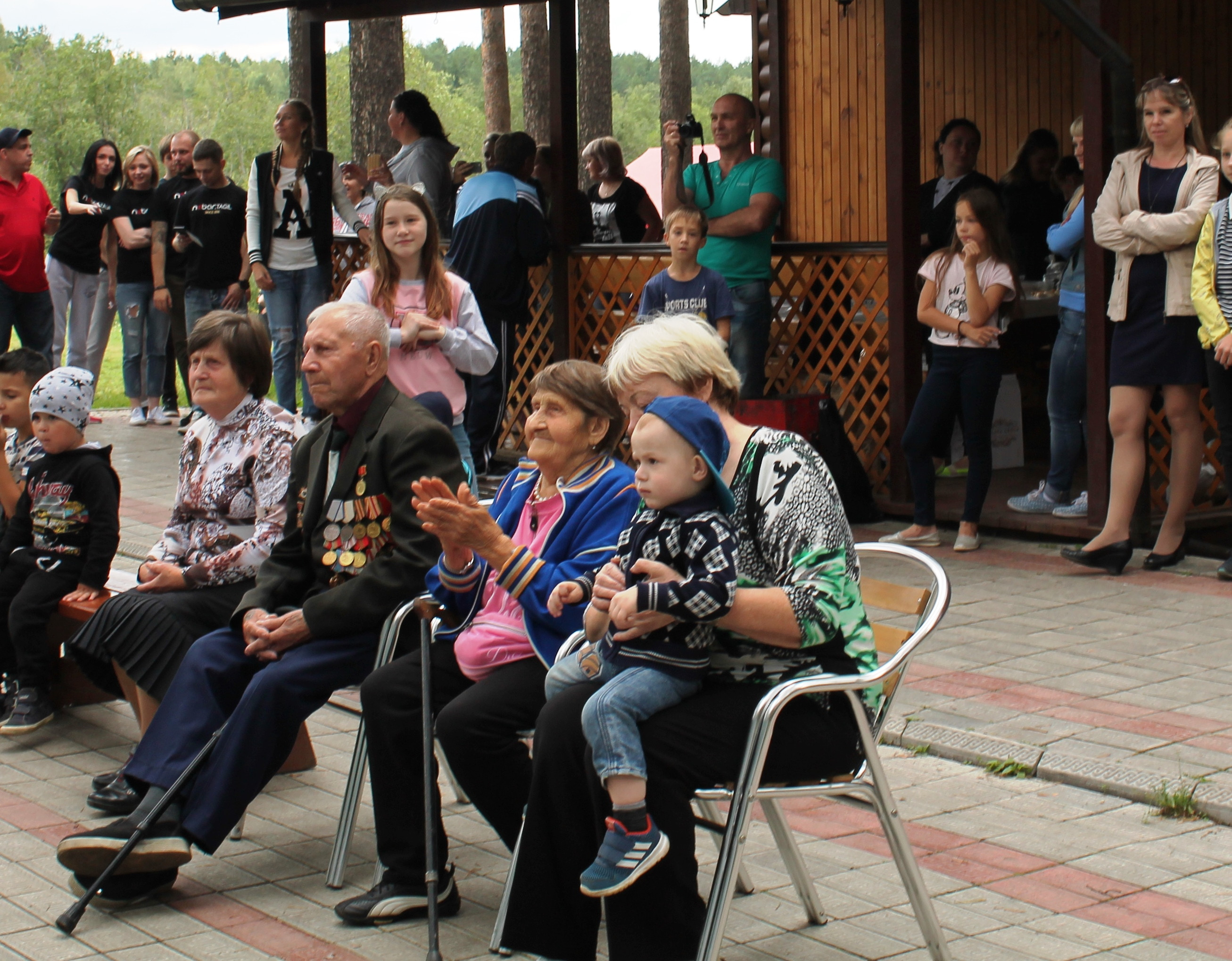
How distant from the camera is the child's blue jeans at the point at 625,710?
3.08 meters

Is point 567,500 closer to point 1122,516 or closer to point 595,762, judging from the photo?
point 595,762

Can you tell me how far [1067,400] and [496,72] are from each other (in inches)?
815

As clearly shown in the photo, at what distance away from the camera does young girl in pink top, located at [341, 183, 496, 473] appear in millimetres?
6055

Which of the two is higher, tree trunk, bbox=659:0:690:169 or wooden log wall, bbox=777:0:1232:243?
tree trunk, bbox=659:0:690:169

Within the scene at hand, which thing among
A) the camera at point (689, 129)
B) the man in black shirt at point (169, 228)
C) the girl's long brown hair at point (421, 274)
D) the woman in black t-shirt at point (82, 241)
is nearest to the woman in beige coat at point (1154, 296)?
the camera at point (689, 129)

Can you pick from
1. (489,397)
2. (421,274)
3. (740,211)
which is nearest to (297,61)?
(489,397)

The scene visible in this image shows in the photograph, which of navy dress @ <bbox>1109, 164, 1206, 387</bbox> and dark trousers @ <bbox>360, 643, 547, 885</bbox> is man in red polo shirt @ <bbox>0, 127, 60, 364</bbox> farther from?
dark trousers @ <bbox>360, 643, 547, 885</bbox>

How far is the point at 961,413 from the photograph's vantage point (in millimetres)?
7727

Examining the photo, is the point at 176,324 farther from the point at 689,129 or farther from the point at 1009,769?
the point at 1009,769

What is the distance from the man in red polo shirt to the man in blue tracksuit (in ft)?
11.5

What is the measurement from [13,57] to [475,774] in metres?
96.6

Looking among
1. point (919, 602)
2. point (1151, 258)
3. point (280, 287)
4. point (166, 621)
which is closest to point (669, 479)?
point (919, 602)

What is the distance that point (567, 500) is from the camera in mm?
3750

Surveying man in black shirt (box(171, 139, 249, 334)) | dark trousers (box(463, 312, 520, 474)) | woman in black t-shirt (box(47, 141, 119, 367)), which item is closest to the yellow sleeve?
dark trousers (box(463, 312, 520, 474))
